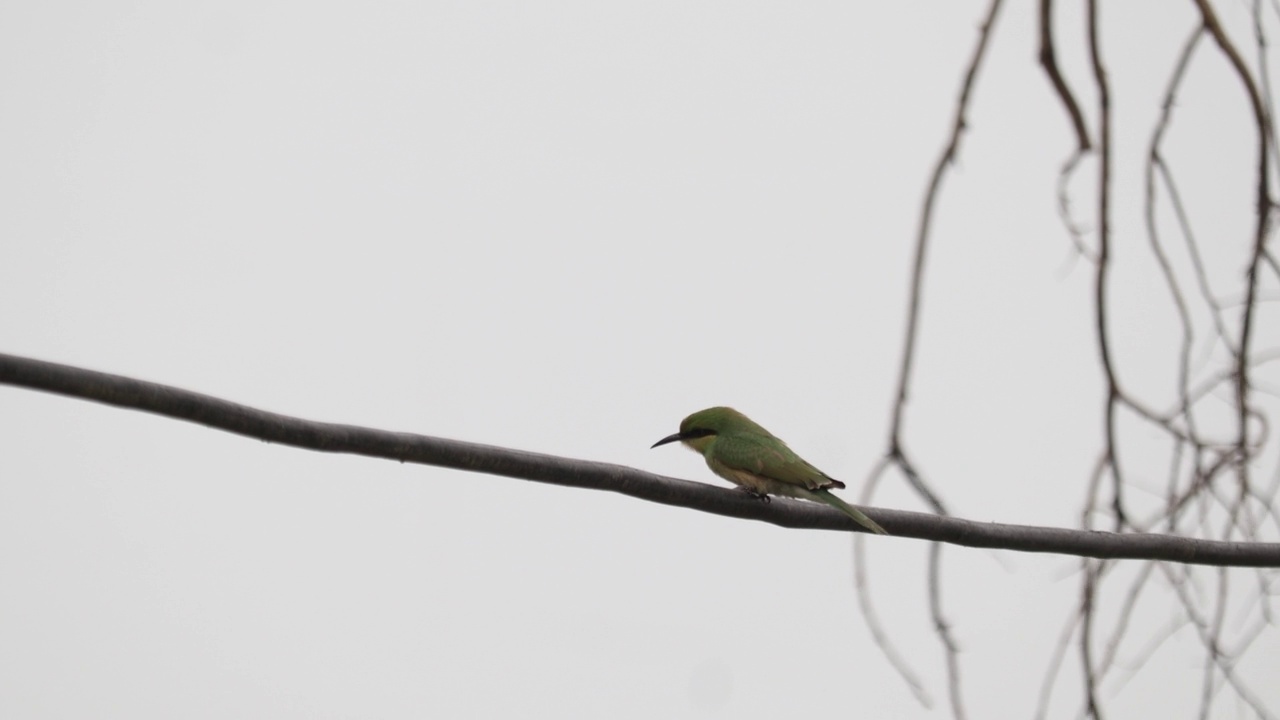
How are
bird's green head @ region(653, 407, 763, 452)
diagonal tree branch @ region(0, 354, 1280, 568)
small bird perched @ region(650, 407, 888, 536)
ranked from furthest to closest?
bird's green head @ region(653, 407, 763, 452) → small bird perched @ region(650, 407, 888, 536) → diagonal tree branch @ region(0, 354, 1280, 568)

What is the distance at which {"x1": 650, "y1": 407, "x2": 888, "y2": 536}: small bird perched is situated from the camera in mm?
3288

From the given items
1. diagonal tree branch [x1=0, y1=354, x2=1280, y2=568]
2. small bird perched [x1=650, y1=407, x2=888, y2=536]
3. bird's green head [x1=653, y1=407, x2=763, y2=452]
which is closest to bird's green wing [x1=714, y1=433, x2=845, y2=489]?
small bird perched [x1=650, y1=407, x2=888, y2=536]

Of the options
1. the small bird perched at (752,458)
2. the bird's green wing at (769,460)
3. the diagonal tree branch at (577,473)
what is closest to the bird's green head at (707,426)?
the small bird perched at (752,458)

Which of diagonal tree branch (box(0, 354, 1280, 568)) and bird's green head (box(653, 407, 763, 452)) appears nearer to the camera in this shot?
diagonal tree branch (box(0, 354, 1280, 568))

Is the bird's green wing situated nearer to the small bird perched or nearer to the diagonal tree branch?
the small bird perched

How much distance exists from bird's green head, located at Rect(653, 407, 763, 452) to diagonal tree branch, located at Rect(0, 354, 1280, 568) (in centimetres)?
130

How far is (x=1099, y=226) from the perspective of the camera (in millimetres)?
2588

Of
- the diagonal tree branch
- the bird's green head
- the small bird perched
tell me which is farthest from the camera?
the bird's green head

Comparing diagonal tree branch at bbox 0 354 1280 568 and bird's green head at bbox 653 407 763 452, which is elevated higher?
bird's green head at bbox 653 407 763 452

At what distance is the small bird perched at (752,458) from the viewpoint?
3288mm

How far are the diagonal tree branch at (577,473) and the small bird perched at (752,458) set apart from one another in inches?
26.8

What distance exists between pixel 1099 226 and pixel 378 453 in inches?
62.0

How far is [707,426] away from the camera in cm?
390

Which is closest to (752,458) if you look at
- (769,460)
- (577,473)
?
(769,460)
